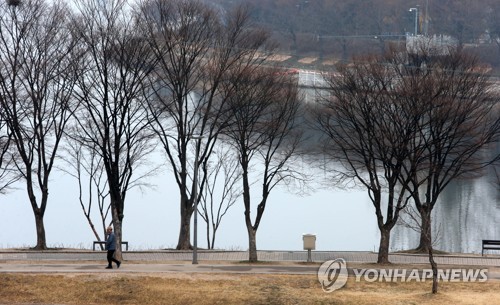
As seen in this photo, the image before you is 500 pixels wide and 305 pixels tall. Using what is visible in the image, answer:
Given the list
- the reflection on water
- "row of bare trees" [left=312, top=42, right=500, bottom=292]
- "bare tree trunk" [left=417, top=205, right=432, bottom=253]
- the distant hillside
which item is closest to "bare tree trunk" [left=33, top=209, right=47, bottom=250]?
"row of bare trees" [left=312, top=42, right=500, bottom=292]

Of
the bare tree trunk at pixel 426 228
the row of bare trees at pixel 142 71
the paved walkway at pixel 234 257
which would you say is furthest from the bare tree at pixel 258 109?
the bare tree trunk at pixel 426 228

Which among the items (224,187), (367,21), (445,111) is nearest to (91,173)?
(224,187)

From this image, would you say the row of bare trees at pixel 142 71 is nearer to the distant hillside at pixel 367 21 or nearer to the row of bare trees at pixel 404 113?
the row of bare trees at pixel 404 113

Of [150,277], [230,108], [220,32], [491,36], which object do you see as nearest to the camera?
[150,277]

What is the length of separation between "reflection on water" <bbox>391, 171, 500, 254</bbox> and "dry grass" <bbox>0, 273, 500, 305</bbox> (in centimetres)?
1292

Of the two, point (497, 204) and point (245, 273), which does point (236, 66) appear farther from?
point (497, 204)

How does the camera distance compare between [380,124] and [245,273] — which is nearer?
Answer: [245,273]

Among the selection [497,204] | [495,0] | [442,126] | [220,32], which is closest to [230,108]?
[220,32]

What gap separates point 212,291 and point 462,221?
25477 mm

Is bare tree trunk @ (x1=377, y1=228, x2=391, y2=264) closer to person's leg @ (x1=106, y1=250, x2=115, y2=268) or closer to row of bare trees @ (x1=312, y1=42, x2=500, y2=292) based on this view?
row of bare trees @ (x1=312, y1=42, x2=500, y2=292)

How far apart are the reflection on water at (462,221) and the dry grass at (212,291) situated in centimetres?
1292

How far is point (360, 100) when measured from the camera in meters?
25.4

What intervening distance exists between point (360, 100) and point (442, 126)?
321 cm

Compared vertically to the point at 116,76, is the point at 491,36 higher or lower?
higher
